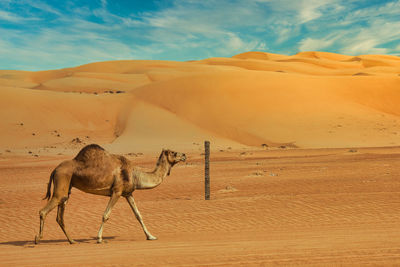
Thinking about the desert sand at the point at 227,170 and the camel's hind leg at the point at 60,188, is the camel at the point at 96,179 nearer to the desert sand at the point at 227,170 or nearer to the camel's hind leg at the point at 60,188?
the camel's hind leg at the point at 60,188

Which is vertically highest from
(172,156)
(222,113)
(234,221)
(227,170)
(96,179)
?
(222,113)

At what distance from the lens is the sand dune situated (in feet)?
141

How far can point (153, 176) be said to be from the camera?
872 centimetres

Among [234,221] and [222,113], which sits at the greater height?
[222,113]

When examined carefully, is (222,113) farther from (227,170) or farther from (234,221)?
(234,221)

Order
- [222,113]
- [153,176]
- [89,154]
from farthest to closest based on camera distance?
[222,113] < [153,176] < [89,154]

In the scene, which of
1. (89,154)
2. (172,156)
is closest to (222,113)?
(172,156)

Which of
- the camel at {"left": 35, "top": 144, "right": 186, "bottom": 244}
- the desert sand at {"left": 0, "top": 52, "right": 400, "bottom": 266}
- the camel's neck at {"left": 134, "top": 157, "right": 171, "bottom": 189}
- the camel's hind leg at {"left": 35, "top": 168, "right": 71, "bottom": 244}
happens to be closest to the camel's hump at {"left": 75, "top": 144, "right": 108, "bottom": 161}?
the camel at {"left": 35, "top": 144, "right": 186, "bottom": 244}

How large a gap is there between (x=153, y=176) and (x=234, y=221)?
339cm

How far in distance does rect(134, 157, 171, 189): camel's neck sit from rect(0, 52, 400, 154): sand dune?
31475 mm

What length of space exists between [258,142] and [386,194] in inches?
1134

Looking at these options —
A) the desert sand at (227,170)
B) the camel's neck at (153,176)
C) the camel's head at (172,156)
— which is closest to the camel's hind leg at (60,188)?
the desert sand at (227,170)

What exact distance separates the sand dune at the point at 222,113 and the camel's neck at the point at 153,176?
31.5m

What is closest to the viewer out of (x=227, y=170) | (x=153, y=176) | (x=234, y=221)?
(x=153, y=176)
